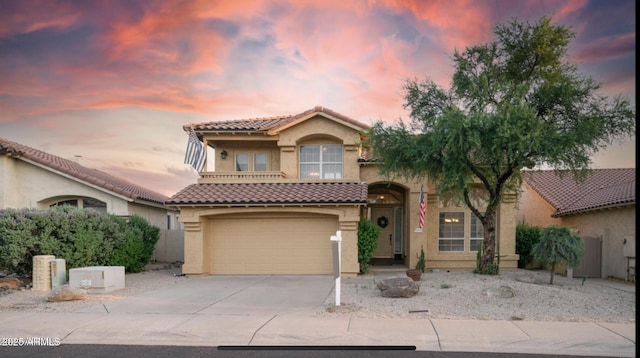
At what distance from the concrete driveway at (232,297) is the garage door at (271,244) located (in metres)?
1.24

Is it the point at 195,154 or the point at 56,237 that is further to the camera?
the point at 195,154

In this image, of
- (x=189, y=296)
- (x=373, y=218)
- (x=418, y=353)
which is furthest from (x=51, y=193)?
(x=418, y=353)

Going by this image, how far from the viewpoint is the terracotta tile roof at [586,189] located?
59.5 feet

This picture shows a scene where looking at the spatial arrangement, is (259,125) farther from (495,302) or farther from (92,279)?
(495,302)

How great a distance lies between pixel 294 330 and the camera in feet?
27.3

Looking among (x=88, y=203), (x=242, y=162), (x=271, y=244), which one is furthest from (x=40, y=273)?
(x=242, y=162)

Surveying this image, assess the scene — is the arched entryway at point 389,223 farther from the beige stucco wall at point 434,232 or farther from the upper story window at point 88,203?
the upper story window at point 88,203

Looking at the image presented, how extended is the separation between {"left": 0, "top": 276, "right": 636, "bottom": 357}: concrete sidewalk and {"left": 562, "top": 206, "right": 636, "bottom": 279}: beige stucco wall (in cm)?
864

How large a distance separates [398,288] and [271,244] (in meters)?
7.26

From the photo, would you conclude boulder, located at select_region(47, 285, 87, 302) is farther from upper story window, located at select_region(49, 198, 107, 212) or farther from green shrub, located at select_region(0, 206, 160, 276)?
upper story window, located at select_region(49, 198, 107, 212)

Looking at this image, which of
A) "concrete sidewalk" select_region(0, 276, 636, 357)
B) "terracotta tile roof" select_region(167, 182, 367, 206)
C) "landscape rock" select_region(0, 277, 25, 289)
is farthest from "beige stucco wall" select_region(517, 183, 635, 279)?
"landscape rock" select_region(0, 277, 25, 289)

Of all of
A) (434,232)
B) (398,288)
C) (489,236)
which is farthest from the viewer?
(434,232)

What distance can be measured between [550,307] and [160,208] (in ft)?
67.3

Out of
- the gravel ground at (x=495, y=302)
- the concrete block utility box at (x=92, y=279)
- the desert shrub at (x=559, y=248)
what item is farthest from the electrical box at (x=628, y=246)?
the concrete block utility box at (x=92, y=279)
